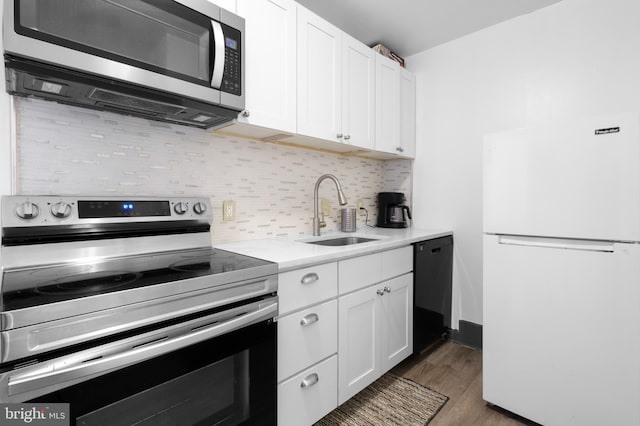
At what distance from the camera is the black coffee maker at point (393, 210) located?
2.64 meters

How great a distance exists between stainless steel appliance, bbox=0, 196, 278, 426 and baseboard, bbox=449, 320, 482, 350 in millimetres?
1816

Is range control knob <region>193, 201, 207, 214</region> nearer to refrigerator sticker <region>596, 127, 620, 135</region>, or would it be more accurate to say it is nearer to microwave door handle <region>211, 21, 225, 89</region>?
microwave door handle <region>211, 21, 225, 89</region>

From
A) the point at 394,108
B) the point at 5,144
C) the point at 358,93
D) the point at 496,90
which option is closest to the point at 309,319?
the point at 5,144

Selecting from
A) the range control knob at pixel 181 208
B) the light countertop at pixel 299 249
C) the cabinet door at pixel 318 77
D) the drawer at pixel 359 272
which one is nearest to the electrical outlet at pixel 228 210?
the light countertop at pixel 299 249

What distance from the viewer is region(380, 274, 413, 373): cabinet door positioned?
5.98 ft

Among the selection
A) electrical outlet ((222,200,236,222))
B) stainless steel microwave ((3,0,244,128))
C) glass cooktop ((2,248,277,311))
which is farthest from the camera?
electrical outlet ((222,200,236,222))

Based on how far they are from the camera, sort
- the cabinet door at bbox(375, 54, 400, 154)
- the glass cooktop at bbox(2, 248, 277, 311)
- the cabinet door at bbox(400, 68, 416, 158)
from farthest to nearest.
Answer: the cabinet door at bbox(400, 68, 416, 158) < the cabinet door at bbox(375, 54, 400, 154) < the glass cooktop at bbox(2, 248, 277, 311)

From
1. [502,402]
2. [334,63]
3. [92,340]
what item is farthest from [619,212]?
[92,340]

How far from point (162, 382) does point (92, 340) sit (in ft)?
0.78

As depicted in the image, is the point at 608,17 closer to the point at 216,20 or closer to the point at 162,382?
the point at 216,20

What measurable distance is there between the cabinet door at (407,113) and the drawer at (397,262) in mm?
930

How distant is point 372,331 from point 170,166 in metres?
1.38

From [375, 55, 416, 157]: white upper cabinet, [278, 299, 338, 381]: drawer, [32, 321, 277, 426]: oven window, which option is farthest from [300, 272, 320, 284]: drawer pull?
[375, 55, 416, 157]: white upper cabinet

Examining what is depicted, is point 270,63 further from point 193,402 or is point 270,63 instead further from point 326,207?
point 193,402
